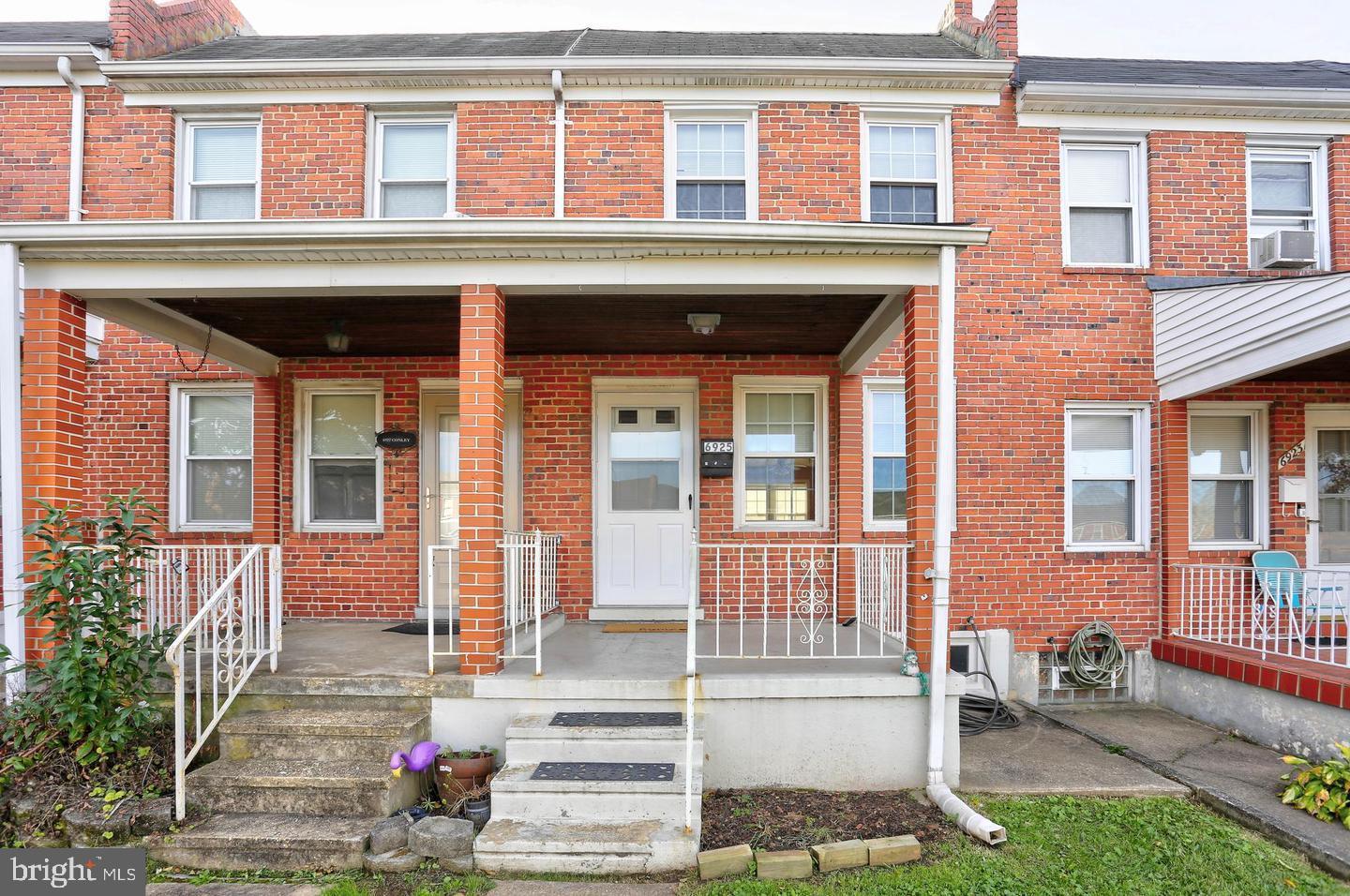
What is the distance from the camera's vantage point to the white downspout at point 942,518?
14.7ft

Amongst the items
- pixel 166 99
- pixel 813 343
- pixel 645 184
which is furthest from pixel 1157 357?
pixel 166 99

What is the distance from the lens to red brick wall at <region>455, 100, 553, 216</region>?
716 cm

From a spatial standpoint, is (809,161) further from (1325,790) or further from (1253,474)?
(1325,790)

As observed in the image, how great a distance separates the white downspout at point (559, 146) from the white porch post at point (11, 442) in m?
4.00

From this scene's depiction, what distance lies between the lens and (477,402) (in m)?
4.64

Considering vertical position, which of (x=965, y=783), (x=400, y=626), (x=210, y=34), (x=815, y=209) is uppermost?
(x=210, y=34)

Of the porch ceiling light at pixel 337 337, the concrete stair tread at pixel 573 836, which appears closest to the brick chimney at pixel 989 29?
the porch ceiling light at pixel 337 337

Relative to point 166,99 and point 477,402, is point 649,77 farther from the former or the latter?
point 166,99

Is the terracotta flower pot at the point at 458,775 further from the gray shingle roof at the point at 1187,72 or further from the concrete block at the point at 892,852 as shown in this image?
the gray shingle roof at the point at 1187,72

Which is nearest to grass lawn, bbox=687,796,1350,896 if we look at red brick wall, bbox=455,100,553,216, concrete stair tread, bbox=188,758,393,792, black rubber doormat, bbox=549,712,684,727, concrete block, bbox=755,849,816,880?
concrete block, bbox=755,849,816,880

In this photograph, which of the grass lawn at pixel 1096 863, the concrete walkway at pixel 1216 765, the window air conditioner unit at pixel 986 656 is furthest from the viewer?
the window air conditioner unit at pixel 986 656

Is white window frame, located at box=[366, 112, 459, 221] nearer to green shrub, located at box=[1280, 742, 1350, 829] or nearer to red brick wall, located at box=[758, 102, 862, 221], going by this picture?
red brick wall, located at box=[758, 102, 862, 221]

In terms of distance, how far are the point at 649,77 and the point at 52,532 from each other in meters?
5.88

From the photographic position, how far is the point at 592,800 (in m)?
3.88
